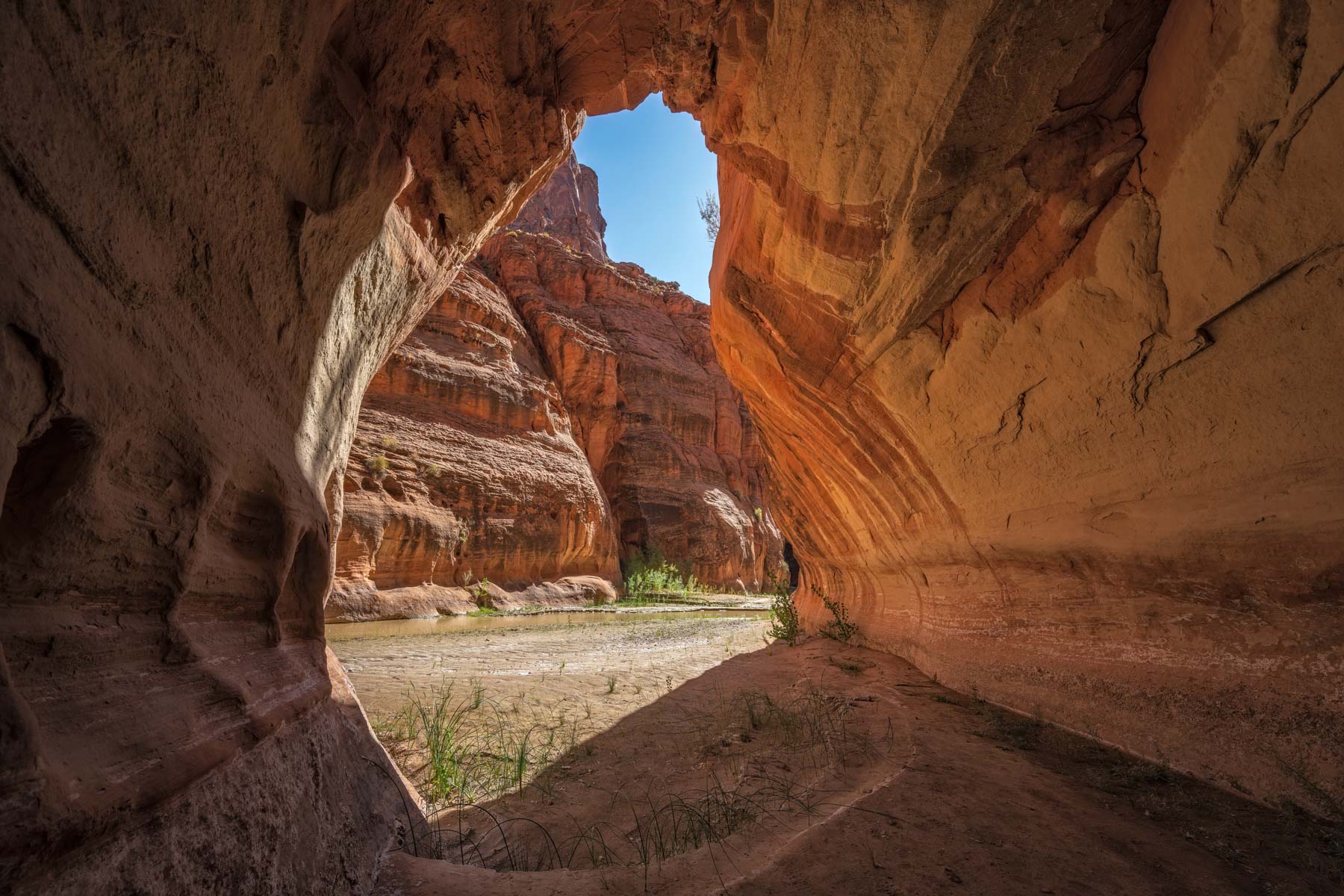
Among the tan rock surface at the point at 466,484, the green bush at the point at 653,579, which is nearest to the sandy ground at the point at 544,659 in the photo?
the tan rock surface at the point at 466,484

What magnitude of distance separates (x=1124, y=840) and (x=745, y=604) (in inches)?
794

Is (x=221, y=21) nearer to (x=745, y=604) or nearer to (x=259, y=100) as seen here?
(x=259, y=100)

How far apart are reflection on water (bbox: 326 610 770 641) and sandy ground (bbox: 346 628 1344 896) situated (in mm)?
8200

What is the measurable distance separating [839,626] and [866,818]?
5875 mm

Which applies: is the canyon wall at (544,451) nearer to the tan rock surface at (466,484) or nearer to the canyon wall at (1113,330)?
the tan rock surface at (466,484)

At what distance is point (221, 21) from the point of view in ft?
6.33

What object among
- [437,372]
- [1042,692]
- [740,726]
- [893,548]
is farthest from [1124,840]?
[437,372]

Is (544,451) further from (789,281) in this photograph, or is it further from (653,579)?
(789,281)

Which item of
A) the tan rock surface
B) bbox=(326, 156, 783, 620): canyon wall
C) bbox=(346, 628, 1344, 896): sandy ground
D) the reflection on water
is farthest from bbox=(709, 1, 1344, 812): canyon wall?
the tan rock surface

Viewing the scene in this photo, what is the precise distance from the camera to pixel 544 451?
21188 mm

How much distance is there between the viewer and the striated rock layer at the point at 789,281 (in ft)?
4.53

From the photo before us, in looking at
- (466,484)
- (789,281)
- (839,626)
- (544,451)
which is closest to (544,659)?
(839,626)

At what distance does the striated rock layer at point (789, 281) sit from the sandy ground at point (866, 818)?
0.35 m

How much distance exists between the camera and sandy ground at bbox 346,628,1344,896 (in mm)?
1733
